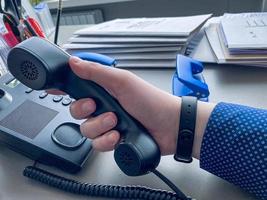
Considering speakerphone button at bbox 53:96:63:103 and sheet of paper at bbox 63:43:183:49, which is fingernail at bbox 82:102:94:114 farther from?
sheet of paper at bbox 63:43:183:49

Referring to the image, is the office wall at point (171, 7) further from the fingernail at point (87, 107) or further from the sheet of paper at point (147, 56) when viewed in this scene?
the fingernail at point (87, 107)

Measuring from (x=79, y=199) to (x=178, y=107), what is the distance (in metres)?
0.19

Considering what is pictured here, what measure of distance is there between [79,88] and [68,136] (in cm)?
9

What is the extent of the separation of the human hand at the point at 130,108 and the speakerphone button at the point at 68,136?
0.06 feet

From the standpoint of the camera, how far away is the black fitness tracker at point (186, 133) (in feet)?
1.42

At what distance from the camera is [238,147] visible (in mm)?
395

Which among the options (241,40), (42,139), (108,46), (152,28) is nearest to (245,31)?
(241,40)

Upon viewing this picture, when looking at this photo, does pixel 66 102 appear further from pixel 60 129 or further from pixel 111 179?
pixel 111 179

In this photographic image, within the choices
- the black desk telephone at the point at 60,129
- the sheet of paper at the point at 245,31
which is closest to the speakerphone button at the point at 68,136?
the black desk telephone at the point at 60,129

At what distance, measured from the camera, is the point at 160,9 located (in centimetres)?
171

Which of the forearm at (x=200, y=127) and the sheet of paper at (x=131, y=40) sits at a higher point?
the sheet of paper at (x=131, y=40)

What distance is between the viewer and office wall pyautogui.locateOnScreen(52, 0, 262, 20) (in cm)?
161

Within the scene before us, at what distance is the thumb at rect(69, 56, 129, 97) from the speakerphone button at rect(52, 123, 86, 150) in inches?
3.7

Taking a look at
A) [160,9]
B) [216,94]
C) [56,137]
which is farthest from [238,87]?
[160,9]
